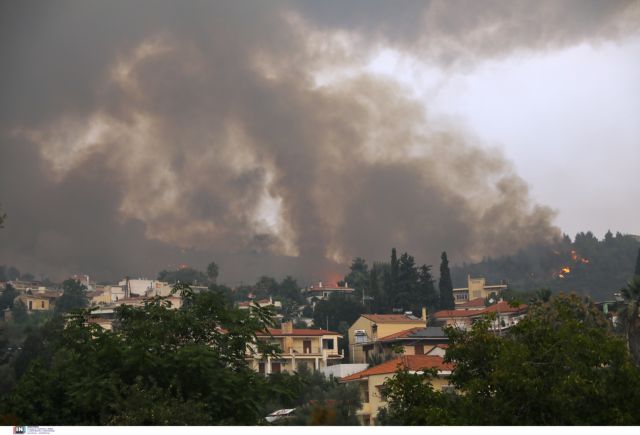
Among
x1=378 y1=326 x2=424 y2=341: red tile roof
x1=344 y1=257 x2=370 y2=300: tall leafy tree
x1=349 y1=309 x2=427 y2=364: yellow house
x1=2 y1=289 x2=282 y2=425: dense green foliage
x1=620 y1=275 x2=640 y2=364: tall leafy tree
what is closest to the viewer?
x1=2 y1=289 x2=282 y2=425: dense green foliage

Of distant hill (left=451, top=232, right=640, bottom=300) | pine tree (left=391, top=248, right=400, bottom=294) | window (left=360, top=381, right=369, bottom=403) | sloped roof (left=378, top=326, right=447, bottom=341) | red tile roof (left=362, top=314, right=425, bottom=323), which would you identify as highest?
distant hill (left=451, top=232, right=640, bottom=300)

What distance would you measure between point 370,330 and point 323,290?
32757mm

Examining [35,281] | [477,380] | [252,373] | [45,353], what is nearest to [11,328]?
[45,353]

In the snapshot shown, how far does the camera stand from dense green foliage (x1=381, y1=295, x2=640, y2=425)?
13016mm

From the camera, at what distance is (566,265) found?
97312mm

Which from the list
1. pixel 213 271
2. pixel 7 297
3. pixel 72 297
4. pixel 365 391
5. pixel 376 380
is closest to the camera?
pixel 376 380

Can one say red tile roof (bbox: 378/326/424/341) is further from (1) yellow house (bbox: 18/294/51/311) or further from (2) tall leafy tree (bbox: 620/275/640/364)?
(1) yellow house (bbox: 18/294/51/311)

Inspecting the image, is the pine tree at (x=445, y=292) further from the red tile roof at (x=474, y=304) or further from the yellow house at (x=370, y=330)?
the red tile roof at (x=474, y=304)

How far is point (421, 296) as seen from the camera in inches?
2552

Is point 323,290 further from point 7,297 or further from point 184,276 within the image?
point 7,297

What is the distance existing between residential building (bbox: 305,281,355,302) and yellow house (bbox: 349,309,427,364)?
26.0 metres

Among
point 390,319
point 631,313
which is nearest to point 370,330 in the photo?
point 390,319

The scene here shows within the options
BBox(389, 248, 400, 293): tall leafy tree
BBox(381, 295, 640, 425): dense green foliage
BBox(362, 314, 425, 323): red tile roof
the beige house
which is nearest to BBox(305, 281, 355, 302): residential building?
BBox(389, 248, 400, 293): tall leafy tree

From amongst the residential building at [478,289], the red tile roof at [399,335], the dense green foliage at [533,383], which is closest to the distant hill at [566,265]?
the residential building at [478,289]
